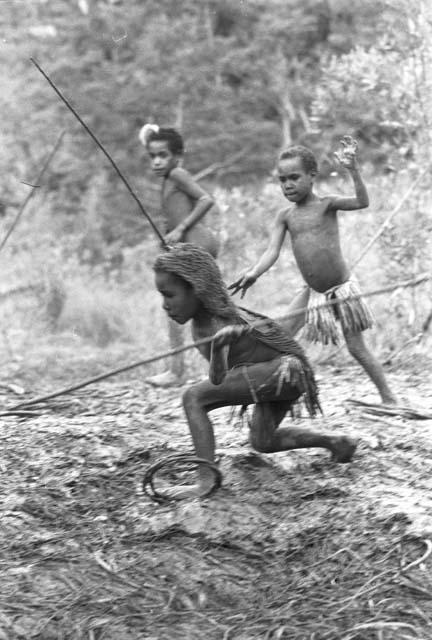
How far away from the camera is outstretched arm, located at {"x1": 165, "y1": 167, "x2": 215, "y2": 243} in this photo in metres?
6.11

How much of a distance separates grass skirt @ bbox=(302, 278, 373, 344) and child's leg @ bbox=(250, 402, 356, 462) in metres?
1.12

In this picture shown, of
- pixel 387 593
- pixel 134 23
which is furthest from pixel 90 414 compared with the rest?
pixel 134 23

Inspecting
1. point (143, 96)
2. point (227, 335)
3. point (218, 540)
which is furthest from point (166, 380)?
point (143, 96)

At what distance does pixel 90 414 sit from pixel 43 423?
0.67 m

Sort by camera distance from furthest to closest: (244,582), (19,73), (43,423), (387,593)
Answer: (19,73) < (43,423) < (244,582) < (387,593)

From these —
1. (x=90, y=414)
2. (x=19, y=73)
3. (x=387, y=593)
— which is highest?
(x=19, y=73)

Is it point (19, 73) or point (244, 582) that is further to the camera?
point (19, 73)

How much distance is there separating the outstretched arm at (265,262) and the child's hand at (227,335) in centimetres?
61

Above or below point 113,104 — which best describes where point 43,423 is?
below

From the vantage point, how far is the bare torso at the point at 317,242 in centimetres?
520

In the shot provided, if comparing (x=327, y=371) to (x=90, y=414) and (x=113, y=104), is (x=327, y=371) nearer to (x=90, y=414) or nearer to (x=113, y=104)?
(x=90, y=414)

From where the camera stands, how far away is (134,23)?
21141 millimetres

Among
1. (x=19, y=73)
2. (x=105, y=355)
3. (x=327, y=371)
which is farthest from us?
(x=19, y=73)

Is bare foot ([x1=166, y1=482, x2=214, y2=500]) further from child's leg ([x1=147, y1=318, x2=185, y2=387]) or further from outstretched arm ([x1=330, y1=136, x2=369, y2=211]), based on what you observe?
child's leg ([x1=147, y1=318, x2=185, y2=387])
